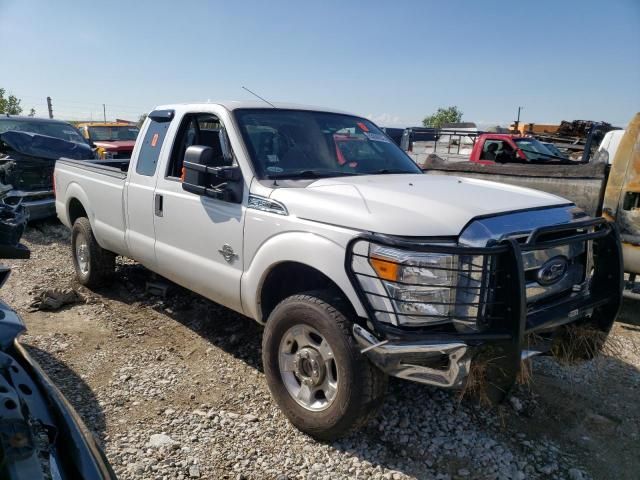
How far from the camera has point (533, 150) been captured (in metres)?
9.89

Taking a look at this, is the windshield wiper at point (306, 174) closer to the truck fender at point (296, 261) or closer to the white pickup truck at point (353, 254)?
the white pickup truck at point (353, 254)

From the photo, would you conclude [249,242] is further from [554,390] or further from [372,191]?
[554,390]

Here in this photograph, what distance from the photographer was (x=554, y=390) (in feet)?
12.4

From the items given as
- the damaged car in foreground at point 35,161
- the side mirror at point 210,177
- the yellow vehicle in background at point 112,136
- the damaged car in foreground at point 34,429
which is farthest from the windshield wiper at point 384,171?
the yellow vehicle in background at point 112,136

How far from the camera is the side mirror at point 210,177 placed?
344 cm

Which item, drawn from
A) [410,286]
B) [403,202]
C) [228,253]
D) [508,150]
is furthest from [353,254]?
[508,150]

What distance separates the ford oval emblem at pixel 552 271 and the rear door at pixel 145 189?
3027 millimetres

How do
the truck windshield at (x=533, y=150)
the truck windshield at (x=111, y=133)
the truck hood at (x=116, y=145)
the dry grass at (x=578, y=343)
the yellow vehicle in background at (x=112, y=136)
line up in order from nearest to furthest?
1. the dry grass at (x=578, y=343)
2. the truck windshield at (x=533, y=150)
3. the truck hood at (x=116, y=145)
4. the yellow vehicle in background at (x=112, y=136)
5. the truck windshield at (x=111, y=133)

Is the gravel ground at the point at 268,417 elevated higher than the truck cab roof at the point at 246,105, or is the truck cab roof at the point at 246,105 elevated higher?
the truck cab roof at the point at 246,105

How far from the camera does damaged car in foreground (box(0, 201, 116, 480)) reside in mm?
1605

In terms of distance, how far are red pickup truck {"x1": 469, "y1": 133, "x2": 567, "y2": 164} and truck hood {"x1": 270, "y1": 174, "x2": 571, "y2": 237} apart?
6683mm

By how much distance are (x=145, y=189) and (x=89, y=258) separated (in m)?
1.60

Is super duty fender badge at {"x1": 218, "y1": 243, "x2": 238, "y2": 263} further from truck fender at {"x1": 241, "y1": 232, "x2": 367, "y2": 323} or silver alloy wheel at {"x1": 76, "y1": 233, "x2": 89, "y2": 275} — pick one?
silver alloy wheel at {"x1": 76, "y1": 233, "x2": 89, "y2": 275}

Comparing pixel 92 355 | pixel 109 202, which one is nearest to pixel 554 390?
pixel 92 355
